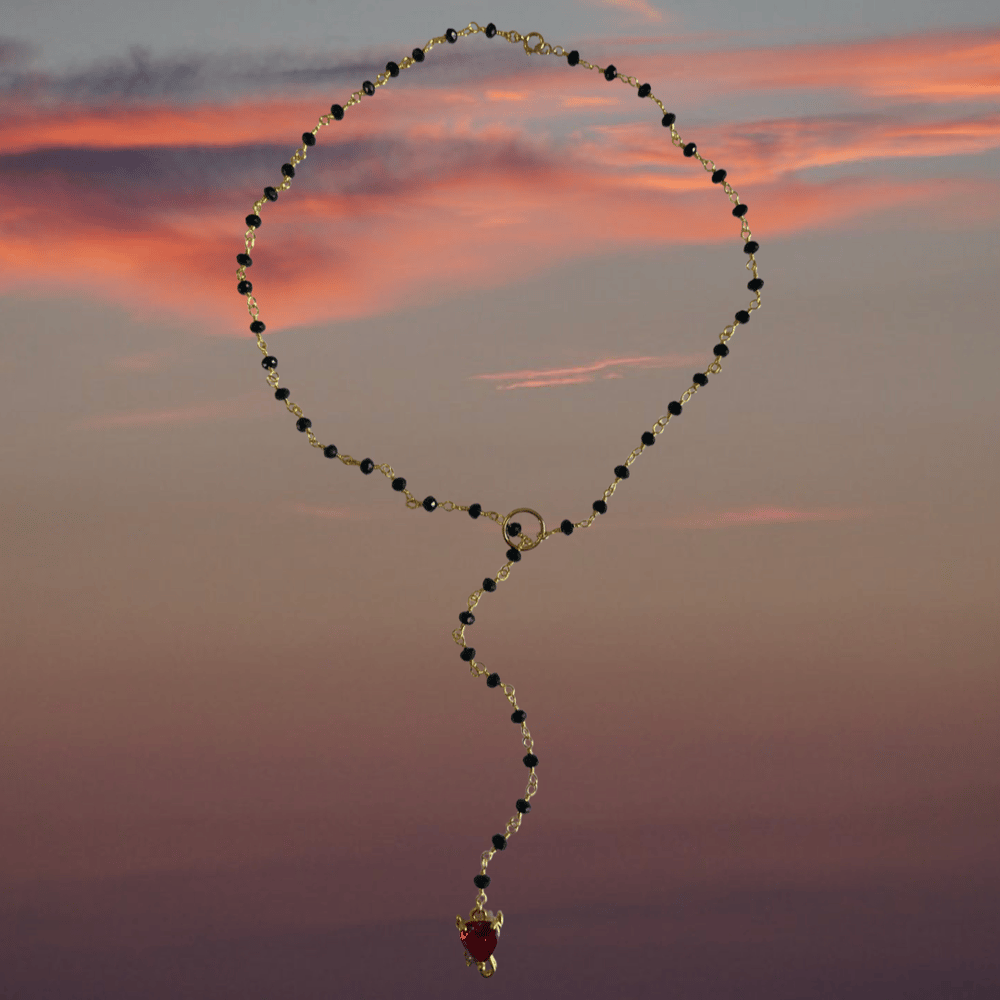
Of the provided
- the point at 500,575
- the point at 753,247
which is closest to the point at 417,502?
the point at 500,575

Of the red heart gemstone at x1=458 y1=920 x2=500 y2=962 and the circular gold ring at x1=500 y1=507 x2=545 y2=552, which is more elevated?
the circular gold ring at x1=500 y1=507 x2=545 y2=552

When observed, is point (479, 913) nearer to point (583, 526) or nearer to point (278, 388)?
point (583, 526)

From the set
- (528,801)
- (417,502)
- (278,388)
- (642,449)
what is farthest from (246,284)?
(528,801)

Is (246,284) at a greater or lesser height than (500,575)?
greater

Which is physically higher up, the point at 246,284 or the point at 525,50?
the point at 525,50

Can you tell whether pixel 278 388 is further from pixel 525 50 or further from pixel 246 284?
pixel 525 50

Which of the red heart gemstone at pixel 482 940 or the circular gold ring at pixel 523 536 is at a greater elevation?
the circular gold ring at pixel 523 536

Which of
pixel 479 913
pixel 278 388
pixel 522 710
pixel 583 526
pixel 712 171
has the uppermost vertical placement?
pixel 712 171
